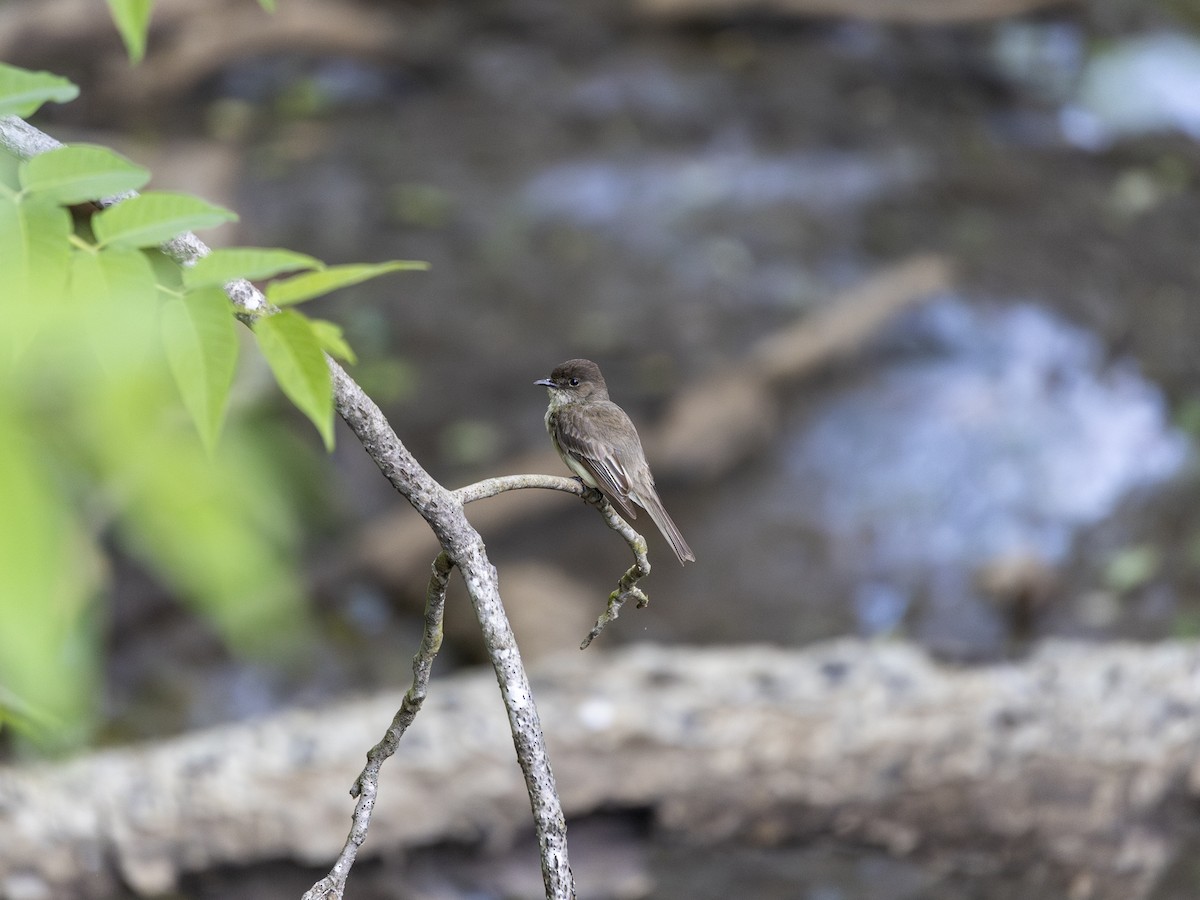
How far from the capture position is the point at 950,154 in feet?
39.4

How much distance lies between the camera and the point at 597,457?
10.2 feet

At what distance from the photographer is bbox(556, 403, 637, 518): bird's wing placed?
3057mm

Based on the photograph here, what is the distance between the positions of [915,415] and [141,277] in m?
8.81

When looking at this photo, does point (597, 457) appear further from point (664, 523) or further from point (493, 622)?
point (493, 622)

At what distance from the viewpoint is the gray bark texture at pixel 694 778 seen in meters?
5.16

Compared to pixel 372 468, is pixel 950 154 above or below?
above

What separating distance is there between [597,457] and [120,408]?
2.22 meters

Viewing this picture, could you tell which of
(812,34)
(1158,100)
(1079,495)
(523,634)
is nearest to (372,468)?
(523,634)

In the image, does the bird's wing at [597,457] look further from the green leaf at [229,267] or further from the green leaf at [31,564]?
the green leaf at [31,564]

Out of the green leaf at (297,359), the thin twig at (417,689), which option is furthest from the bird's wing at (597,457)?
the green leaf at (297,359)

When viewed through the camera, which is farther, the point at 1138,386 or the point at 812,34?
the point at 812,34

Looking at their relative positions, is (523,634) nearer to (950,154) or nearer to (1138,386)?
(1138,386)

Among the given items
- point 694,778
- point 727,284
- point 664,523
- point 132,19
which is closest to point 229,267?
point 132,19

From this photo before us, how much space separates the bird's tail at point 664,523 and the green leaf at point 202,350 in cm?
159
